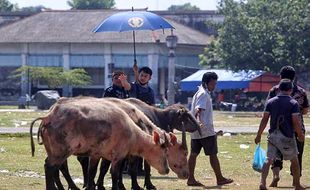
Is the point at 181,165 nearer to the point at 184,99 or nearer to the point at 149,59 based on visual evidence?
the point at 184,99

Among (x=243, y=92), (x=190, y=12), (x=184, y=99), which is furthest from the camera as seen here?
(x=190, y=12)

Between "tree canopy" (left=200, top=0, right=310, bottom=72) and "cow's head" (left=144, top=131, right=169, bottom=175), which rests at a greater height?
"cow's head" (left=144, top=131, right=169, bottom=175)

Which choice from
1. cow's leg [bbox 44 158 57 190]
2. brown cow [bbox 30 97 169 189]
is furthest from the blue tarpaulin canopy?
cow's leg [bbox 44 158 57 190]

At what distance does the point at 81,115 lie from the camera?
13.7 meters

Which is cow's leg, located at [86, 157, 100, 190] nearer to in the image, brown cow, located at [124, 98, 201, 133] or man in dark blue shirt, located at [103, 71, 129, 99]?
brown cow, located at [124, 98, 201, 133]

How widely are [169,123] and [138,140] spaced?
2363 millimetres

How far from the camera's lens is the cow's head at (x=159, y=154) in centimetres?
1452

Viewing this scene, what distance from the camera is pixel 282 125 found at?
15.3 metres

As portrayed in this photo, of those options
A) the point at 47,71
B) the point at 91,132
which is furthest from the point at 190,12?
the point at 91,132

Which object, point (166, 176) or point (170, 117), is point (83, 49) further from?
point (170, 117)

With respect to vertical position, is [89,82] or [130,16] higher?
[130,16]

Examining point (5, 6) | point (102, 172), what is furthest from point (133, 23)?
point (5, 6)

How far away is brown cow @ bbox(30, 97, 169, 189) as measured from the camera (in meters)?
13.7

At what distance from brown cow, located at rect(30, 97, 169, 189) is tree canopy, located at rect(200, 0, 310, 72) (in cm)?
5236
